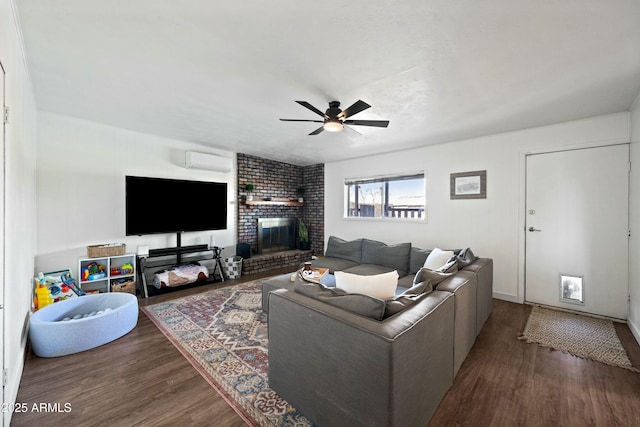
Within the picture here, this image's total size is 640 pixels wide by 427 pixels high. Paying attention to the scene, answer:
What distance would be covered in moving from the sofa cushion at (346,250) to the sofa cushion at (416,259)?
90cm

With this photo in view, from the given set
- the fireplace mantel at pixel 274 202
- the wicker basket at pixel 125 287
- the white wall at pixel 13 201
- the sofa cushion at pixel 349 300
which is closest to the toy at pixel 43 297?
the white wall at pixel 13 201

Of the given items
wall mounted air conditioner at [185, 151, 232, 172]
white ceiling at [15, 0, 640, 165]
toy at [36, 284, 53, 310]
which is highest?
white ceiling at [15, 0, 640, 165]

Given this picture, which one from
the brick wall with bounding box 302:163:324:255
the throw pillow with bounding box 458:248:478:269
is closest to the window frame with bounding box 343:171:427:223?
the brick wall with bounding box 302:163:324:255

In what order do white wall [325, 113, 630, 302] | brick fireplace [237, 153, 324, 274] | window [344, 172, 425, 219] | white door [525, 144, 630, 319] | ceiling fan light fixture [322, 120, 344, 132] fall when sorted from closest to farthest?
ceiling fan light fixture [322, 120, 344, 132] < white door [525, 144, 630, 319] < white wall [325, 113, 630, 302] < window [344, 172, 425, 219] < brick fireplace [237, 153, 324, 274]

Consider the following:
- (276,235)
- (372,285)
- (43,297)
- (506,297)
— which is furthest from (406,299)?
(276,235)

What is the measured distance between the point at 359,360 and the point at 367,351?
0.08 metres

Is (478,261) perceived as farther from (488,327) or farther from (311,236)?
(311,236)

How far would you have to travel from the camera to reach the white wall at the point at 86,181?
3432 mm

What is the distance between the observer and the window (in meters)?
4.84

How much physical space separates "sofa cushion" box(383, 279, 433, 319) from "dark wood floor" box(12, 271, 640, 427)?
2.46 ft

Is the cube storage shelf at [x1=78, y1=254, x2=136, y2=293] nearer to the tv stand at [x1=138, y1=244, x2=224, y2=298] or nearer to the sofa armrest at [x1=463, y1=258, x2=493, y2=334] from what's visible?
the tv stand at [x1=138, y1=244, x2=224, y2=298]

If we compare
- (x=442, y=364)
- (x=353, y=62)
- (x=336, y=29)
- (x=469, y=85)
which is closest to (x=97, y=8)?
(x=336, y=29)

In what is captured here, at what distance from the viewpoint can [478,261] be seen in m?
3.04

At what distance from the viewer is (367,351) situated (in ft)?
4.16
